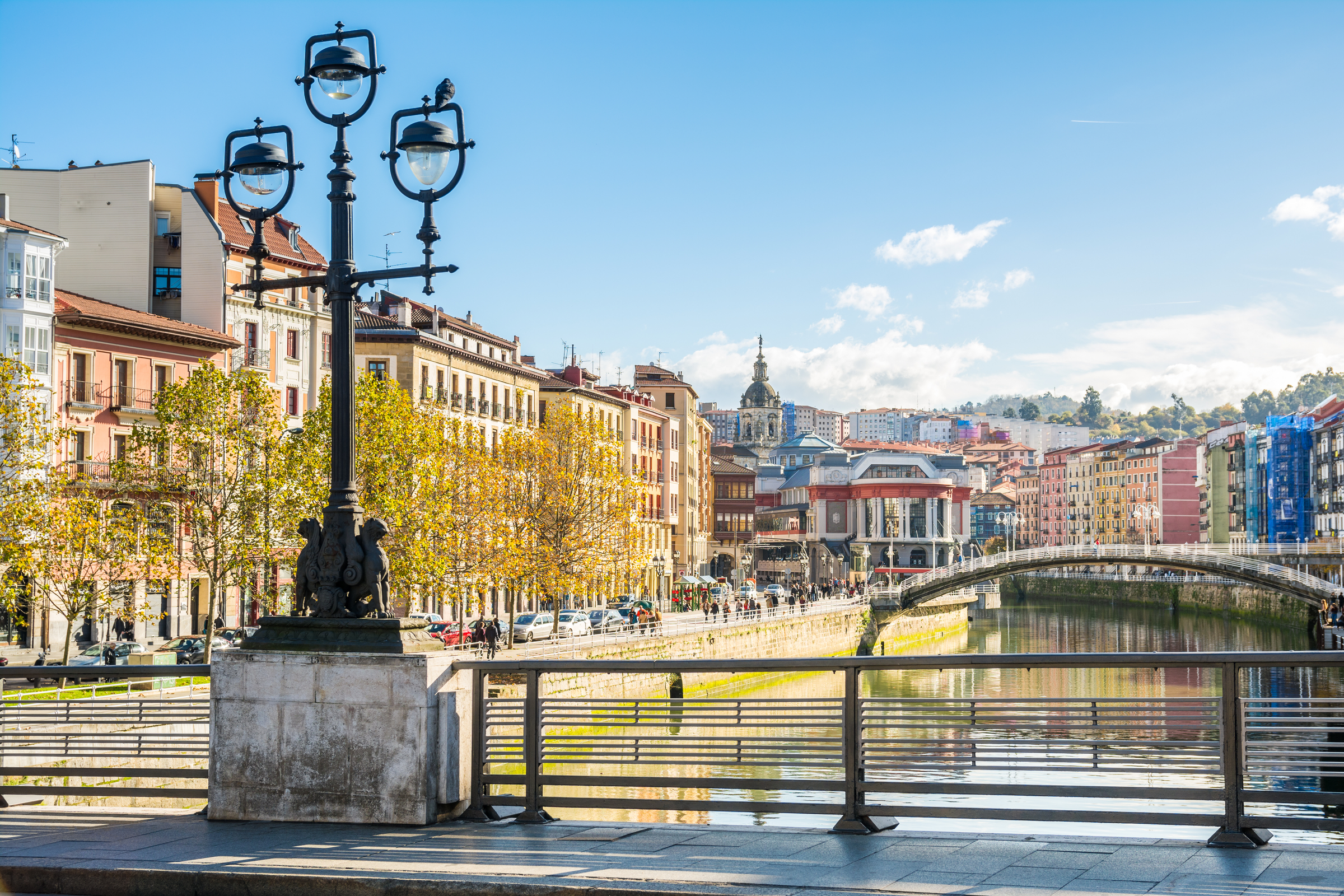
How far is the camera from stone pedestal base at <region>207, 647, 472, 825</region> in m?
9.42

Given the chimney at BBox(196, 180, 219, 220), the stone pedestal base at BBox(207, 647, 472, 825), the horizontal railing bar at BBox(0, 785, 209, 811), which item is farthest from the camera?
the chimney at BBox(196, 180, 219, 220)

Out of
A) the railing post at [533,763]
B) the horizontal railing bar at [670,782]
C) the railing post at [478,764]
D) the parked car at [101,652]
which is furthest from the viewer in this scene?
the parked car at [101,652]

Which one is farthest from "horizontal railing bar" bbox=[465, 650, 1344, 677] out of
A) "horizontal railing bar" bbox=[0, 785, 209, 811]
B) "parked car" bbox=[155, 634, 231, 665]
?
"parked car" bbox=[155, 634, 231, 665]

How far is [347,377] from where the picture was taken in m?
10.0

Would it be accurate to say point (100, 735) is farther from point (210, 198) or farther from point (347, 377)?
point (210, 198)

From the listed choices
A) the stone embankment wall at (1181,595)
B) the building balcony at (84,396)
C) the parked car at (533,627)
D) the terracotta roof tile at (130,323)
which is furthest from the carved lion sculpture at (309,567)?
the stone embankment wall at (1181,595)

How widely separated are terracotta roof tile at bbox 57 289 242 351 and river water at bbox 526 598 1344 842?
22.5 m

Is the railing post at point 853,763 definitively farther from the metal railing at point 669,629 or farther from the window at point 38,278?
the window at point 38,278

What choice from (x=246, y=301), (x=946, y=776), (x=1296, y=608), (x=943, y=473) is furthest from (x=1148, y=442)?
(x=946, y=776)

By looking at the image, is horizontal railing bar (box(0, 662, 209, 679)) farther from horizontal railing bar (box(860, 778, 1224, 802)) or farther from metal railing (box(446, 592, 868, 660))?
metal railing (box(446, 592, 868, 660))

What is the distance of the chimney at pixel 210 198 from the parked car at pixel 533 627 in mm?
19597

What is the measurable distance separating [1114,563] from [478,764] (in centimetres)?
7596

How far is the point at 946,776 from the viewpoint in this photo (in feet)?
31.1

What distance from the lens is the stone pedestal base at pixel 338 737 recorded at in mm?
9422
